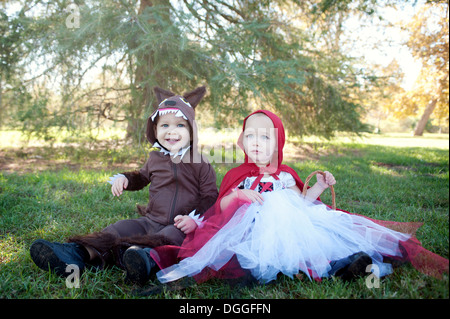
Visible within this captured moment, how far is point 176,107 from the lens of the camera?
233 cm

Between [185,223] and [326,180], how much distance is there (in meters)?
1.06

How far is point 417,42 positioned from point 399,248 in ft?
35.5

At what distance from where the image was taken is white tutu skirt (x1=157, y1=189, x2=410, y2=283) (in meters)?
1.65

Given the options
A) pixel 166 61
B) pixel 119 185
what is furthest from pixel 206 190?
pixel 166 61

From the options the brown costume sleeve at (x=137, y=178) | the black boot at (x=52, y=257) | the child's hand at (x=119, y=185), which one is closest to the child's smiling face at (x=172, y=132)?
the brown costume sleeve at (x=137, y=178)

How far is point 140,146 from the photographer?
4.82 m

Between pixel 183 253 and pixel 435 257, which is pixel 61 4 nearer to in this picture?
pixel 183 253

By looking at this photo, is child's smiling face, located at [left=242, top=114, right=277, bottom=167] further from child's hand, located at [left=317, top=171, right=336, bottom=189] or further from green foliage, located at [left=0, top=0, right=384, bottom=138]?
green foliage, located at [left=0, top=0, right=384, bottom=138]

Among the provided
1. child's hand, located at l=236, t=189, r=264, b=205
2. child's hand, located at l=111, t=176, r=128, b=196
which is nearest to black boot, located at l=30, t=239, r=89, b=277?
child's hand, located at l=111, t=176, r=128, b=196

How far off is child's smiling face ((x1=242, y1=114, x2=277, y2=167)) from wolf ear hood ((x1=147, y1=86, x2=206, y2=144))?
492mm

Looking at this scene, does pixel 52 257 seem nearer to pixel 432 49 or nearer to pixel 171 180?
pixel 171 180

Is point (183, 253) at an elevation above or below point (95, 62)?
below
